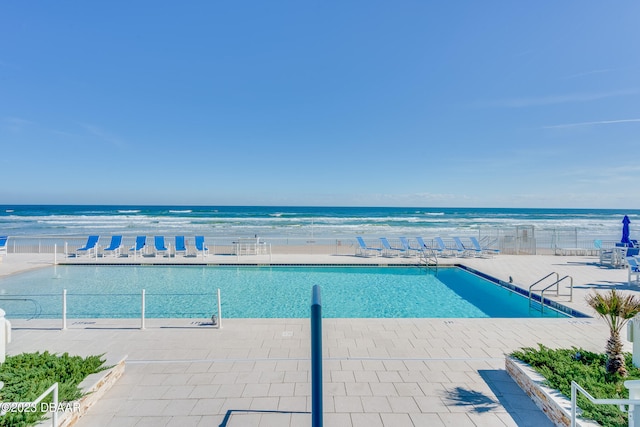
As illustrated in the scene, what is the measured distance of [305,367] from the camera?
3854 mm

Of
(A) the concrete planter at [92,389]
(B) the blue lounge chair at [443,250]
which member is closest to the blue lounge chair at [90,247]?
(A) the concrete planter at [92,389]

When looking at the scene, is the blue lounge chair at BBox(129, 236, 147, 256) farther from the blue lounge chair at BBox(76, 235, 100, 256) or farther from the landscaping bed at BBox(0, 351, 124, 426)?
the landscaping bed at BBox(0, 351, 124, 426)

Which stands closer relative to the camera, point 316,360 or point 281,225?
point 316,360

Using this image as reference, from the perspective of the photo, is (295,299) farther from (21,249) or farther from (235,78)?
(21,249)

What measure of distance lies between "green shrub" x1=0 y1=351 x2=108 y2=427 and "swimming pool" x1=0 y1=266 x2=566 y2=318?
6.61 feet

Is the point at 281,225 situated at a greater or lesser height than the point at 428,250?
greater

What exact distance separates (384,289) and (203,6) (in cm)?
954

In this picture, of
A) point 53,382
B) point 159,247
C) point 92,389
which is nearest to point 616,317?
point 92,389

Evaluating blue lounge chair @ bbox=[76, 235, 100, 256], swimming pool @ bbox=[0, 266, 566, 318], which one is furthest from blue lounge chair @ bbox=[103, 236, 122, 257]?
swimming pool @ bbox=[0, 266, 566, 318]

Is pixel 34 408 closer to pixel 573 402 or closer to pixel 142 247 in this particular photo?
pixel 573 402

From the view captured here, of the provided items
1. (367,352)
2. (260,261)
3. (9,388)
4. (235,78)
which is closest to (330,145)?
(235,78)

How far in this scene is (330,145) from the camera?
25016 mm

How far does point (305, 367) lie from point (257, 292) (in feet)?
17.5

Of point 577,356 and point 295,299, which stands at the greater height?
point 577,356
